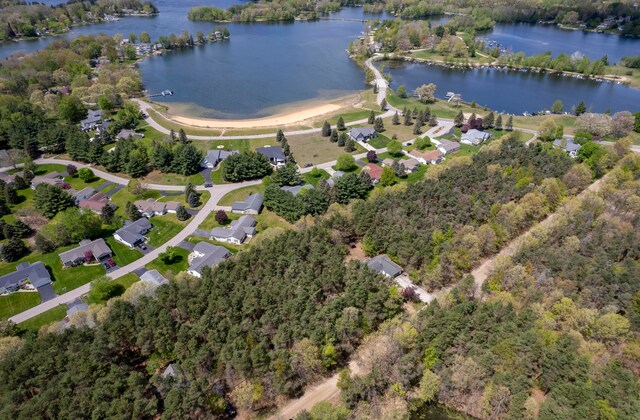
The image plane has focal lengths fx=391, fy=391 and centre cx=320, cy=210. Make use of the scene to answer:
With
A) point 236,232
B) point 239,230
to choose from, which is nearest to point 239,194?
point 239,230

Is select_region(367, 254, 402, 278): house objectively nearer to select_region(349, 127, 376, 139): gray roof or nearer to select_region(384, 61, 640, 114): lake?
select_region(349, 127, 376, 139): gray roof

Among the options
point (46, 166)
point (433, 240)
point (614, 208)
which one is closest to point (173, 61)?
point (46, 166)

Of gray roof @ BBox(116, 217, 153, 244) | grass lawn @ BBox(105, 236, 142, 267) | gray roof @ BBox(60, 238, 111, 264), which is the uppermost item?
gray roof @ BBox(116, 217, 153, 244)

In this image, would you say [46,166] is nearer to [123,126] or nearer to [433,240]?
[123,126]

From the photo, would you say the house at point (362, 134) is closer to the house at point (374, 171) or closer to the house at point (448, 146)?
the house at point (374, 171)

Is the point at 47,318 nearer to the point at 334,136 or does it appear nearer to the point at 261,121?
the point at 334,136

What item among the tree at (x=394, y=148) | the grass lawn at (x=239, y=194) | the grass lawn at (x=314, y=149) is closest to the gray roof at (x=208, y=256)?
the grass lawn at (x=239, y=194)

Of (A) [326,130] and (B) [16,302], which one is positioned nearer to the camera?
(B) [16,302]

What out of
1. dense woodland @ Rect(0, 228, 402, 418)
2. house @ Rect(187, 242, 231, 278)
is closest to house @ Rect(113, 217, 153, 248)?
house @ Rect(187, 242, 231, 278)
